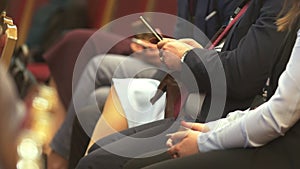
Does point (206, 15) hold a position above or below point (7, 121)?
below

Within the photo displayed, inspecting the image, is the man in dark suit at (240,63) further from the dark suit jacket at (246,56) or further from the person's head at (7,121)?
the person's head at (7,121)

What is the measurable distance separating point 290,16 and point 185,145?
40 centimetres

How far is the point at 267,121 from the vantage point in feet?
5.53

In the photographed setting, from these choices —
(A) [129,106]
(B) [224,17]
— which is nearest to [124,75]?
(A) [129,106]

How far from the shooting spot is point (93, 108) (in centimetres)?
277

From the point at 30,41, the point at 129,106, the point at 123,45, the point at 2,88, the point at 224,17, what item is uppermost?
the point at 2,88

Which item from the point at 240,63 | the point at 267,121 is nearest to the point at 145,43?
the point at 240,63

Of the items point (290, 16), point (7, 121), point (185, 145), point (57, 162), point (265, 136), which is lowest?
point (57, 162)

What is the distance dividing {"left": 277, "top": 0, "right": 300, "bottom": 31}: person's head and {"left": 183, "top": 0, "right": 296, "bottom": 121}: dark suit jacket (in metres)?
0.05

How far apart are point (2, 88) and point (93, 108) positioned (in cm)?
180

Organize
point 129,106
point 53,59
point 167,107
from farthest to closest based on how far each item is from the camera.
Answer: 1. point 53,59
2. point 129,106
3. point 167,107

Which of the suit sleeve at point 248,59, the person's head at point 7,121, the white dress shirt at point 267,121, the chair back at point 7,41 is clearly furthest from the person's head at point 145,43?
the person's head at point 7,121

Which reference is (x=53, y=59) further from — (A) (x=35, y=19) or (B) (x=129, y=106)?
(B) (x=129, y=106)

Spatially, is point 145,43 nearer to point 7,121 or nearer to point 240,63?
point 240,63
